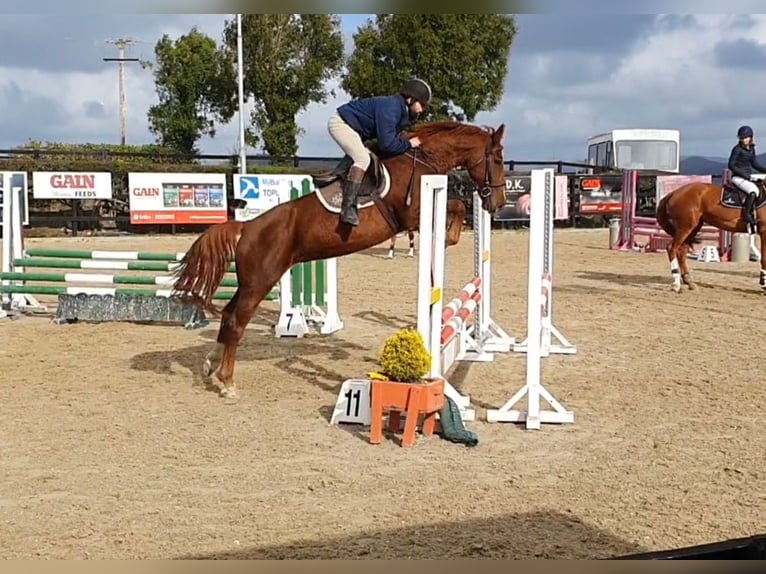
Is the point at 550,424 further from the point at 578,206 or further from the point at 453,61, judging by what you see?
the point at 578,206

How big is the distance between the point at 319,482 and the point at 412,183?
235 centimetres

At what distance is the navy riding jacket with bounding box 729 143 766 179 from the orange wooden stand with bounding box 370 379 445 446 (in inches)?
310

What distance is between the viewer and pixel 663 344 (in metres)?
7.53

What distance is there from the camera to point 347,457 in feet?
14.6

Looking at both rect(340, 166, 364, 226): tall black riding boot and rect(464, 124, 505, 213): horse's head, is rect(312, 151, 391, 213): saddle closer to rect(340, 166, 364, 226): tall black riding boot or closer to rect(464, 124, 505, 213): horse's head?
rect(340, 166, 364, 226): tall black riding boot

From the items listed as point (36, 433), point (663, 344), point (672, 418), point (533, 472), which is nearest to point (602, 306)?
point (663, 344)

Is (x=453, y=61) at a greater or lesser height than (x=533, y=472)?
greater

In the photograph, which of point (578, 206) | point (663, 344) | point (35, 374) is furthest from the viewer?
point (578, 206)

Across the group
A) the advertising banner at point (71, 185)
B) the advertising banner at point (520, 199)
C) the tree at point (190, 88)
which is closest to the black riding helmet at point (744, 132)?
the advertising banner at point (520, 199)

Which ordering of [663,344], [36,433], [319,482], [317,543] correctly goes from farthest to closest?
[663,344]
[36,433]
[319,482]
[317,543]

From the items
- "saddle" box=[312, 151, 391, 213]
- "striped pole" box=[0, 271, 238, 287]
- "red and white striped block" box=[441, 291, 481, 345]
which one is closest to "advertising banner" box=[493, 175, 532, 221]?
"striped pole" box=[0, 271, 238, 287]

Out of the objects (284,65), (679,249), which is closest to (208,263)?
Answer: (679,249)

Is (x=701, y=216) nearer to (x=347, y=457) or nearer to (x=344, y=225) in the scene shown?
(x=344, y=225)

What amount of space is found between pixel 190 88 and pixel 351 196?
75.0 ft
